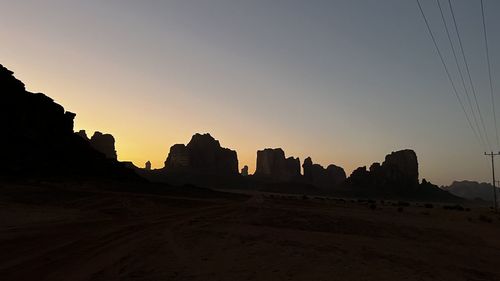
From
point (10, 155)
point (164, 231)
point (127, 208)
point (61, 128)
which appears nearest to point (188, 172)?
point (61, 128)

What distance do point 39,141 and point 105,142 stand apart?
112m

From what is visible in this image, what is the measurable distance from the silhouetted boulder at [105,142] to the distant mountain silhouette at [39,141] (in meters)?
97.9

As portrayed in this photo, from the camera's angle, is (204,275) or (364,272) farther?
(364,272)

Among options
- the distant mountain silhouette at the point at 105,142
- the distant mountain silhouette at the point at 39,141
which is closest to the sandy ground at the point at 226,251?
the distant mountain silhouette at the point at 39,141

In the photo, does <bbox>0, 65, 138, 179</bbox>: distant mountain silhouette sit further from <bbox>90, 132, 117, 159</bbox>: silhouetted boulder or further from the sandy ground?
<bbox>90, 132, 117, 159</bbox>: silhouetted boulder

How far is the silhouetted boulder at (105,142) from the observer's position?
16462cm

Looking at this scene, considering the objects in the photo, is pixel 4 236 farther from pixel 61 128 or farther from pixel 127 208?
pixel 61 128

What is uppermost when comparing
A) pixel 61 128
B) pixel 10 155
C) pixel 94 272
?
pixel 61 128

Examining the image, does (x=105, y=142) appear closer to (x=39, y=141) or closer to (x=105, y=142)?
(x=105, y=142)

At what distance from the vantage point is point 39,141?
58594mm

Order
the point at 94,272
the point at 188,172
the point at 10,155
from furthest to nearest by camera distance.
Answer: the point at 188,172
the point at 10,155
the point at 94,272

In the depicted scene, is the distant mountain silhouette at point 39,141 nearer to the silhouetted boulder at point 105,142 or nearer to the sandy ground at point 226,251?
the sandy ground at point 226,251

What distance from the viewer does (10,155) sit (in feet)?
170

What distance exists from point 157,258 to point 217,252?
229 centimetres
